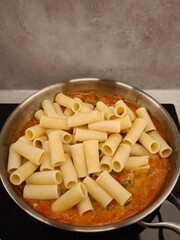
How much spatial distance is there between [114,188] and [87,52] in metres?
0.58

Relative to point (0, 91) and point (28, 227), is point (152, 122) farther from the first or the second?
point (0, 91)

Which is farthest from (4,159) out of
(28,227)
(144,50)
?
(144,50)

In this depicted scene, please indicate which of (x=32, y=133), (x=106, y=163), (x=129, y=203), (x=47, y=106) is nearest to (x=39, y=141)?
(x=32, y=133)

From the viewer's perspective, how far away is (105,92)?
53.7 inches

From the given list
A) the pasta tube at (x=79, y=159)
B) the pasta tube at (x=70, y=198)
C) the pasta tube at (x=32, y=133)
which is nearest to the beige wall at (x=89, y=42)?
the pasta tube at (x=32, y=133)

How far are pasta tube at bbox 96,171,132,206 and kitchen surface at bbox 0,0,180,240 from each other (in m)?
0.10

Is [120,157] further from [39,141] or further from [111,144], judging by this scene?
[39,141]

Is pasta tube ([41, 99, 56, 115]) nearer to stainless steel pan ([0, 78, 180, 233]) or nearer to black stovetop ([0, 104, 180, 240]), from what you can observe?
stainless steel pan ([0, 78, 180, 233])

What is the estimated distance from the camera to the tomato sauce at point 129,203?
3.38ft

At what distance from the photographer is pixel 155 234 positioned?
1.04 meters

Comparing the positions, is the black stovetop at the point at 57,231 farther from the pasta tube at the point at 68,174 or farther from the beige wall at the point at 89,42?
the beige wall at the point at 89,42

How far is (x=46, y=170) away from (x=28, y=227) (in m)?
0.19

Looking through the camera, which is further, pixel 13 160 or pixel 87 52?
pixel 87 52

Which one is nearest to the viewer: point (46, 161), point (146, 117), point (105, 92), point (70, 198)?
point (70, 198)
